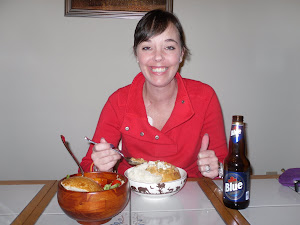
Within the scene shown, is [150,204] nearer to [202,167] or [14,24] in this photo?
[202,167]

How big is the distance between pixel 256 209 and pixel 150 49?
879 mm

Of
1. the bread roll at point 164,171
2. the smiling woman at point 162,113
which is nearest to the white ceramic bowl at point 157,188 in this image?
the bread roll at point 164,171

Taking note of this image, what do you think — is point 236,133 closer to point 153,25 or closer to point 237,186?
point 237,186

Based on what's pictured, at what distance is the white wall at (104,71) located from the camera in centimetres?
215

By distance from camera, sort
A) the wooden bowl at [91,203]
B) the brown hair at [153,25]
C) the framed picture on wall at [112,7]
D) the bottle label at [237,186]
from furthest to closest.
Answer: the framed picture on wall at [112,7]
the brown hair at [153,25]
the bottle label at [237,186]
the wooden bowl at [91,203]

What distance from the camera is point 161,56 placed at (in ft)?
4.36

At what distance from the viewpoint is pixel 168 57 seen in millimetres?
1349

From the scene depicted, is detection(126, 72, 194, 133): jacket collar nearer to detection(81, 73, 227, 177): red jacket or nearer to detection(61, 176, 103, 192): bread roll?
detection(81, 73, 227, 177): red jacket

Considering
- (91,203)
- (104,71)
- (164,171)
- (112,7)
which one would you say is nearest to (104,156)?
(164,171)

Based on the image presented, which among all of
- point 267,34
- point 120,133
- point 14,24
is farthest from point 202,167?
point 14,24

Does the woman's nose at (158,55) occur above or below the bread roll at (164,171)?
above

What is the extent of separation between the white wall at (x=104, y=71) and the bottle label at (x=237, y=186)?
5.21 feet

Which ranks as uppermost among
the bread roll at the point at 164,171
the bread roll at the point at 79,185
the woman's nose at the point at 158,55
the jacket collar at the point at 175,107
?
the woman's nose at the point at 158,55

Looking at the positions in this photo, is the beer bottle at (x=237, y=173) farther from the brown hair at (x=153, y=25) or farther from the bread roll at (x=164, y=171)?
the brown hair at (x=153, y=25)
